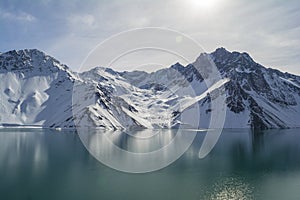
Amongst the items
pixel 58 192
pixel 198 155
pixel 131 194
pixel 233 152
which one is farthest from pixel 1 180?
pixel 233 152

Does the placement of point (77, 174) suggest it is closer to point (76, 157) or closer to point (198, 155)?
point (76, 157)

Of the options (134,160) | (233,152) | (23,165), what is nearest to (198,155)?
(233,152)

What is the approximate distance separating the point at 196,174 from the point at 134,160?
106 ft

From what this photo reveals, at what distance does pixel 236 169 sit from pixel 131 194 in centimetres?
4534

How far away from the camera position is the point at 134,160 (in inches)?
4535

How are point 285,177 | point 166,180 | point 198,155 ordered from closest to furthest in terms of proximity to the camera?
point 166,180 → point 285,177 → point 198,155

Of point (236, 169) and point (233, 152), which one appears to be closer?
point (236, 169)

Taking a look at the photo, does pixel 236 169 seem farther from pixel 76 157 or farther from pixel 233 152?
pixel 76 157

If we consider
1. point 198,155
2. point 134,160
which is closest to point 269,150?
point 198,155

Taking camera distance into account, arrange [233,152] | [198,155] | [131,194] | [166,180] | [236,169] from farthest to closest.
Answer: [233,152] < [198,155] < [236,169] < [166,180] < [131,194]

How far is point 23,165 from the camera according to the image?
325ft

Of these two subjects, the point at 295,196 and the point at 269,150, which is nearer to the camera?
the point at 295,196

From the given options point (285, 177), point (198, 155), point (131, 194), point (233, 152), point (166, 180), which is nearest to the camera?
point (131, 194)

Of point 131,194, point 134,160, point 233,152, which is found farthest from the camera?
point 233,152
